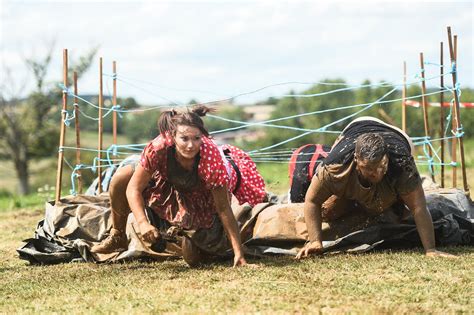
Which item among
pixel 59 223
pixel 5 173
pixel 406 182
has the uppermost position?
pixel 406 182

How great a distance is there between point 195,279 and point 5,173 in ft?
93.5

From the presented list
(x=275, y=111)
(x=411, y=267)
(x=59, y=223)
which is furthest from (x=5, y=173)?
(x=411, y=267)

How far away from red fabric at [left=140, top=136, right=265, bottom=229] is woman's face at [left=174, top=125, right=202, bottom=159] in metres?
0.10

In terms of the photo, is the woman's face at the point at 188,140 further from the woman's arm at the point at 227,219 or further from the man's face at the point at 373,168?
the man's face at the point at 373,168

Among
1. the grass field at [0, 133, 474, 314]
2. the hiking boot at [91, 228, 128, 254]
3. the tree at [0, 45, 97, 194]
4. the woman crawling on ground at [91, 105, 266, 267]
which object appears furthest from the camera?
the tree at [0, 45, 97, 194]

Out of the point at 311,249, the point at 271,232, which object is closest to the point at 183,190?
the point at 271,232

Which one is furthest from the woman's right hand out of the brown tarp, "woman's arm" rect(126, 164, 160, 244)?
the brown tarp

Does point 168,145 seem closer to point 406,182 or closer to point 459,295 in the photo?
point 406,182

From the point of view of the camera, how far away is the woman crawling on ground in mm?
4391

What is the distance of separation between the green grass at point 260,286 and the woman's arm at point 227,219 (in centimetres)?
11

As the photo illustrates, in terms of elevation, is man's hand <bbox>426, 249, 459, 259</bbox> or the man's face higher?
the man's face

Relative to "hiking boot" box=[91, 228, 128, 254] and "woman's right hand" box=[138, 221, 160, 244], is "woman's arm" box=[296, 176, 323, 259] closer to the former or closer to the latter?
"woman's right hand" box=[138, 221, 160, 244]

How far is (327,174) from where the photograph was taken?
456 cm

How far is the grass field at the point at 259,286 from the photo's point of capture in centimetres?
350
